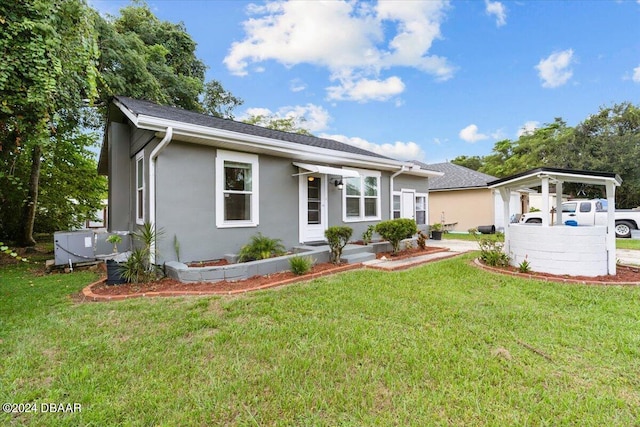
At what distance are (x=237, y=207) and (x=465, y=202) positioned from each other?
51.4ft

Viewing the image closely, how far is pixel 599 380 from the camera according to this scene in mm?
Answer: 2455

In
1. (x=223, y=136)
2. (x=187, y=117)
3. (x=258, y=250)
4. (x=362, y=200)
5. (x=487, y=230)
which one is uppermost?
(x=187, y=117)

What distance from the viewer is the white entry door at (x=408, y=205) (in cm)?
1179

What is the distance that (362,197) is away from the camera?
10.1m

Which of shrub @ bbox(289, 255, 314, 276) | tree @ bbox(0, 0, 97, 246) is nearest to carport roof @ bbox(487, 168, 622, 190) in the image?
shrub @ bbox(289, 255, 314, 276)

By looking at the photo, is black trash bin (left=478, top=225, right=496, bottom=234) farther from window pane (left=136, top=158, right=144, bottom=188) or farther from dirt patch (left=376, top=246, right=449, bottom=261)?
window pane (left=136, top=158, right=144, bottom=188)

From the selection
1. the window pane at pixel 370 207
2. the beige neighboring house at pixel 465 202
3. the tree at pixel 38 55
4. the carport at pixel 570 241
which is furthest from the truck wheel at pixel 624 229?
the tree at pixel 38 55

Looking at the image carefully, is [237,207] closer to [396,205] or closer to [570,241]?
[396,205]

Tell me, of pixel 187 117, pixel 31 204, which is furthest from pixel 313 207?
pixel 31 204

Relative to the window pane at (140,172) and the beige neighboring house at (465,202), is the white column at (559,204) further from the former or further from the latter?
the window pane at (140,172)

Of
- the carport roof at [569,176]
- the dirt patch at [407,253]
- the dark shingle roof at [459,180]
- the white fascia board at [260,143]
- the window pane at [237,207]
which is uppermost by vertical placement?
the dark shingle roof at [459,180]

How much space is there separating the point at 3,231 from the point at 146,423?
1582 cm

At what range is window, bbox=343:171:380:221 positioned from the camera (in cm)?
972

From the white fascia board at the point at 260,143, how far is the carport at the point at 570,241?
4449mm
